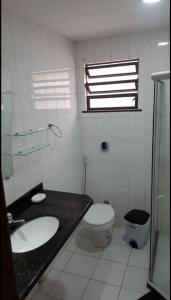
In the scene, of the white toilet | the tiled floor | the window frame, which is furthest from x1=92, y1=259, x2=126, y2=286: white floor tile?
the window frame

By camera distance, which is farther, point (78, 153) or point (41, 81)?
point (78, 153)

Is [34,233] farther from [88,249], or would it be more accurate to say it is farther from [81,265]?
[88,249]

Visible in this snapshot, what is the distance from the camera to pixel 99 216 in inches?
103

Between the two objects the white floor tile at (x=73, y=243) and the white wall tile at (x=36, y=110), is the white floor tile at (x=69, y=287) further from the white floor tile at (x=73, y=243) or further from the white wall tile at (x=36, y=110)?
the white wall tile at (x=36, y=110)

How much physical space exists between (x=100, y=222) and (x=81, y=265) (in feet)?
1.63

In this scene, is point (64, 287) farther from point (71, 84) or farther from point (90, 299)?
point (71, 84)

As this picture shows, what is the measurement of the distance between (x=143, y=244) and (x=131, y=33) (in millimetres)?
2364

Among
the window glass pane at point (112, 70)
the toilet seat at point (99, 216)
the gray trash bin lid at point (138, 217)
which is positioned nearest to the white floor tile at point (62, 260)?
the toilet seat at point (99, 216)

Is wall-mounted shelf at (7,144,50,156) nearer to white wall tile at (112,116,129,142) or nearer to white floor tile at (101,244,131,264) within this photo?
white wall tile at (112,116,129,142)

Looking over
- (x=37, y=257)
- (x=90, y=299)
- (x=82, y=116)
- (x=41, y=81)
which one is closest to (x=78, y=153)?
(x=82, y=116)

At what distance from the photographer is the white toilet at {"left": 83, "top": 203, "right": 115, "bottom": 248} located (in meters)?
2.48

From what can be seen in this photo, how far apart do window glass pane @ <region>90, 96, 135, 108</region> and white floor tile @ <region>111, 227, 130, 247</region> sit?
161cm

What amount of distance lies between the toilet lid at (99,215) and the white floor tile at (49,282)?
1.99 ft

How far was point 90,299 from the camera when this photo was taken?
209 cm
